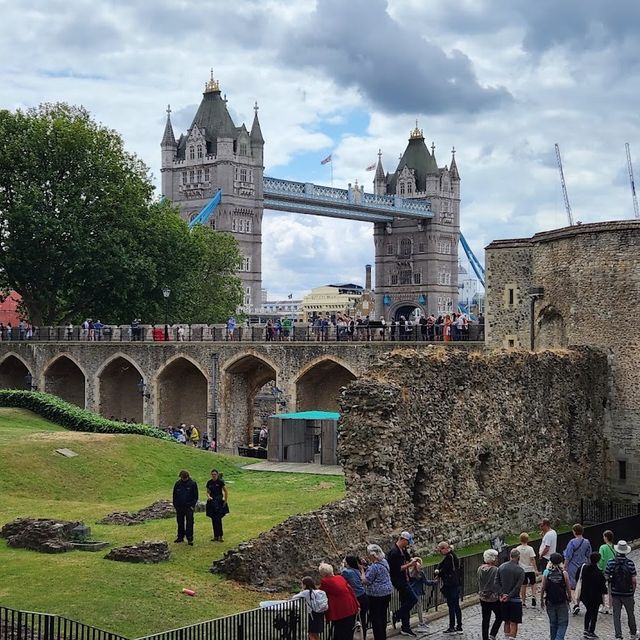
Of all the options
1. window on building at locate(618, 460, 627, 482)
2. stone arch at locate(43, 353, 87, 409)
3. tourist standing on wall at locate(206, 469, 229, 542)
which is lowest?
window on building at locate(618, 460, 627, 482)

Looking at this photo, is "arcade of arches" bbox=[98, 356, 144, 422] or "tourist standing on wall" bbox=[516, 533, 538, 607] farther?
"arcade of arches" bbox=[98, 356, 144, 422]

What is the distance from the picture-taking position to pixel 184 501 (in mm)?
18312

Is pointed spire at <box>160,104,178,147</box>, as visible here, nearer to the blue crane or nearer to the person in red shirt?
the blue crane

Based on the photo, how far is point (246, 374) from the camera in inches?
1813

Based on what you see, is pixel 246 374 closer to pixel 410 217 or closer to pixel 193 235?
pixel 193 235

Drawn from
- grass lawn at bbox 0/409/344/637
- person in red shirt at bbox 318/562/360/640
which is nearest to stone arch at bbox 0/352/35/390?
grass lawn at bbox 0/409/344/637

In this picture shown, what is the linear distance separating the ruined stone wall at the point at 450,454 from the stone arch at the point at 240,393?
1965cm

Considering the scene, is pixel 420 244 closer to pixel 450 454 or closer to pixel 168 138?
pixel 168 138

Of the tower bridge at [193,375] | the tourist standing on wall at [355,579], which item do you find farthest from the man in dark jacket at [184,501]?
the tower bridge at [193,375]

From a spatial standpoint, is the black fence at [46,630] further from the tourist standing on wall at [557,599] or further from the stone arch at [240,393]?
the stone arch at [240,393]

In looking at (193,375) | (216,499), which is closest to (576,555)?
(216,499)

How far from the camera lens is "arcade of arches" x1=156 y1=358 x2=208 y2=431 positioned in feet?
157

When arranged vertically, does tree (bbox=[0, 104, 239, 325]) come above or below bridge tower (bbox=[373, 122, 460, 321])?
below

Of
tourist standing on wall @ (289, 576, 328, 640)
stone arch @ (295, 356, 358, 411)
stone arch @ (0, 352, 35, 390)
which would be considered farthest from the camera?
stone arch @ (0, 352, 35, 390)
